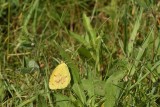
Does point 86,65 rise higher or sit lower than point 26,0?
lower

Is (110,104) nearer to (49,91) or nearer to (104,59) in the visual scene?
(49,91)

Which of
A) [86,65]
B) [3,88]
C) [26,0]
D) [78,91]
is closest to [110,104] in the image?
[78,91]

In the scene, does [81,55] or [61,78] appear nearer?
[61,78]
